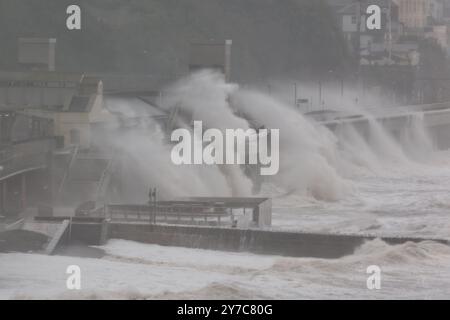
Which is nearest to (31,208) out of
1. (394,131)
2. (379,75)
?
(394,131)

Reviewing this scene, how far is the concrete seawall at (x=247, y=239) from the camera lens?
22.7 metres

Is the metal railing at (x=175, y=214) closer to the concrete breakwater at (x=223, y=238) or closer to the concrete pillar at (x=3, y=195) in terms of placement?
the concrete breakwater at (x=223, y=238)

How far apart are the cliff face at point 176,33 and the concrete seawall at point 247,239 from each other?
22.3m

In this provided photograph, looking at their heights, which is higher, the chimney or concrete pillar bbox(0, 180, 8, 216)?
the chimney

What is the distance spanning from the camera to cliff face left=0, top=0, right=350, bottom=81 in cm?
5278

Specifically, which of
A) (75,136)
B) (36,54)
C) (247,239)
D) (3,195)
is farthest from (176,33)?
(247,239)

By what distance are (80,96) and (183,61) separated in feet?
81.4

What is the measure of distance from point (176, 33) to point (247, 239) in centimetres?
3773

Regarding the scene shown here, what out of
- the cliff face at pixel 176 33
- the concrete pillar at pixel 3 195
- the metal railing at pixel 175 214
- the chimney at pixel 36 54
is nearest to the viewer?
the metal railing at pixel 175 214

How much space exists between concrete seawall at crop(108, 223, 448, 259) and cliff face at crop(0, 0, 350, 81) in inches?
878

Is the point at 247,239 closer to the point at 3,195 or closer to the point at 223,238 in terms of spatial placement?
the point at 223,238

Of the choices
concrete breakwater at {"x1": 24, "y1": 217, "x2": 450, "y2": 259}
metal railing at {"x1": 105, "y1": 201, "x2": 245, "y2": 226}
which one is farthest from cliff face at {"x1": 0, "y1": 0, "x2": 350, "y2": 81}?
concrete breakwater at {"x1": 24, "y1": 217, "x2": 450, "y2": 259}

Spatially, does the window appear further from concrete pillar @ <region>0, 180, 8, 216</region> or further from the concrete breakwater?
the concrete breakwater

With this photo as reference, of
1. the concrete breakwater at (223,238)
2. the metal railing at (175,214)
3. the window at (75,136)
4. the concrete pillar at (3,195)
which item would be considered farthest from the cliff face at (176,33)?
the concrete breakwater at (223,238)
